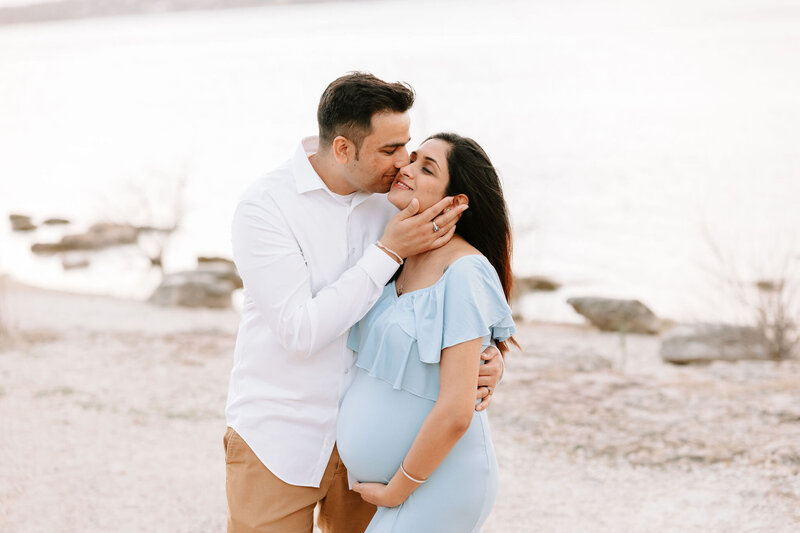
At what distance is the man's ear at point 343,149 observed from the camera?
264cm

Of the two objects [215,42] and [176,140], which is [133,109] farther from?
[215,42]

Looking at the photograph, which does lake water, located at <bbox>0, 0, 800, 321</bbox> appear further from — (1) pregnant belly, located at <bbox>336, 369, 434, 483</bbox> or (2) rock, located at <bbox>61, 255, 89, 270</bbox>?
(1) pregnant belly, located at <bbox>336, 369, 434, 483</bbox>

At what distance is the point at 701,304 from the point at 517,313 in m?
2.43

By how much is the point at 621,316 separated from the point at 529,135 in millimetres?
14910

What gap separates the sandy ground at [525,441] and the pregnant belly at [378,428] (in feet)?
7.63

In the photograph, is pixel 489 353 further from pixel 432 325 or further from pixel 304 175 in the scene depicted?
pixel 304 175

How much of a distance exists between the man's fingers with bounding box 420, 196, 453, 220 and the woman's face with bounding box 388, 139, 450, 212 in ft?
0.18

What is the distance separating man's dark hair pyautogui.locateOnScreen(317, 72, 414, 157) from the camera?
2.59 metres

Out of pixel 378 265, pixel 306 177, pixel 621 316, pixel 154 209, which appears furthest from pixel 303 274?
pixel 154 209

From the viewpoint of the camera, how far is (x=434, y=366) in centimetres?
250

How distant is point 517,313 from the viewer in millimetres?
11133

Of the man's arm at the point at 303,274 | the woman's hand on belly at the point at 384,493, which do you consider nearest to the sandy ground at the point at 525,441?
the woman's hand on belly at the point at 384,493

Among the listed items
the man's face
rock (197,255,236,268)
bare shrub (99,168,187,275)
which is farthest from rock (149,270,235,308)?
Result: the man's face

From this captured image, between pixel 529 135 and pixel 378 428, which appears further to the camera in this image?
pixel 529 135
